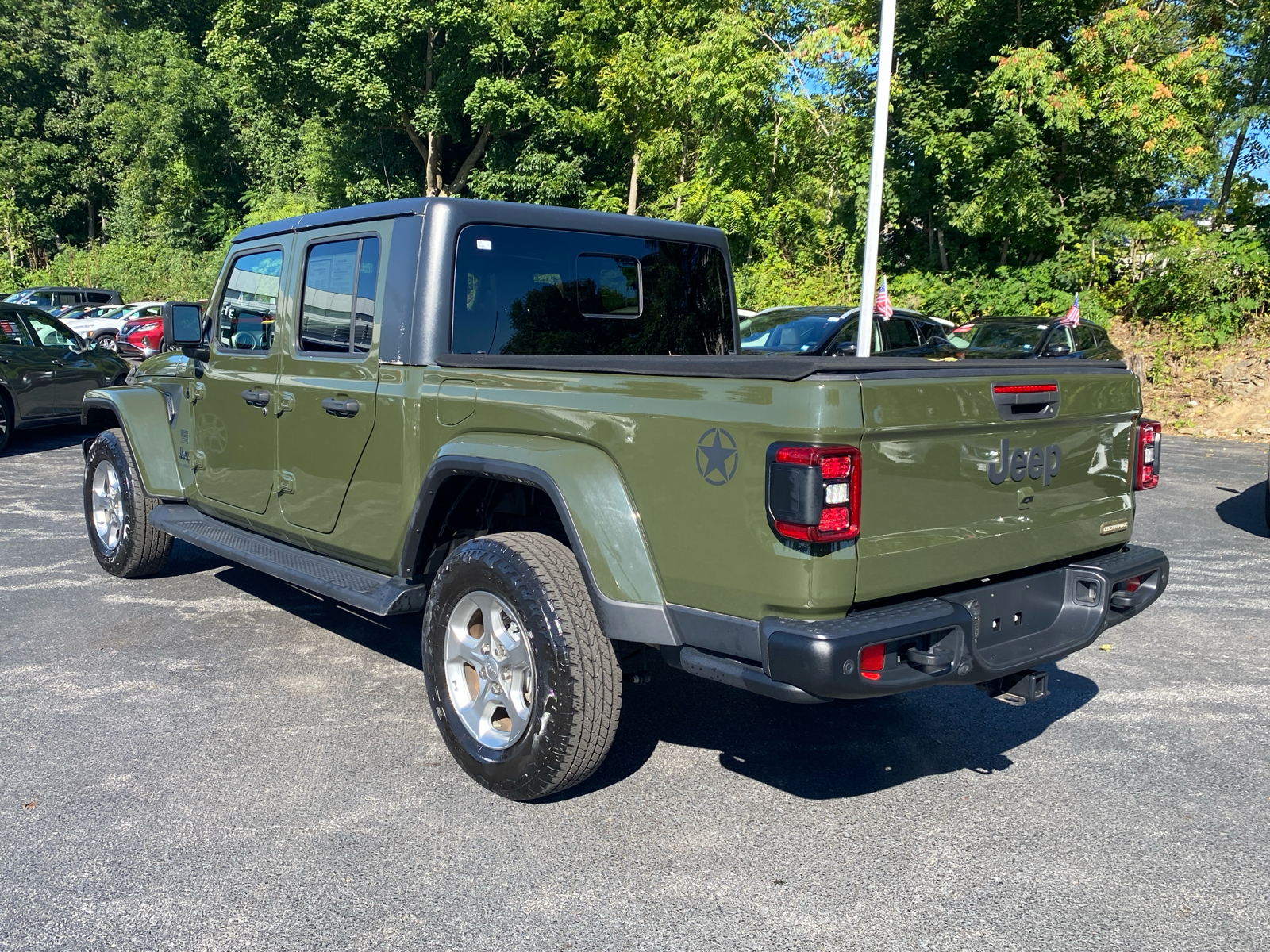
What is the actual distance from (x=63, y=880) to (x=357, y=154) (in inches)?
1291

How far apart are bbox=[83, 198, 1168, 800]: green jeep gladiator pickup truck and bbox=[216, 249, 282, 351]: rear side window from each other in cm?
3

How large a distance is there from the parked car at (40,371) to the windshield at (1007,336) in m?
11.6

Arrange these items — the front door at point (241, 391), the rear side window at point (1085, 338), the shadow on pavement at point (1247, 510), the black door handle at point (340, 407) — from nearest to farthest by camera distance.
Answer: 1. the black door handle at point (340, 407)
2. the front door at point (241, 391)
3. the shadow on pavement at point (1247, 510)
4. the rear side window at point (1085, 338)

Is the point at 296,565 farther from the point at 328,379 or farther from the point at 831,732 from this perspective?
the point at 831,732

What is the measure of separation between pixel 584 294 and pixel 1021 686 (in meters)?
2.36

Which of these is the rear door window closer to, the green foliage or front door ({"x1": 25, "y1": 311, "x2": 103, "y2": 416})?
front door ({"x1": 25, "y1": 311, "x2": 103, "y2": 416})

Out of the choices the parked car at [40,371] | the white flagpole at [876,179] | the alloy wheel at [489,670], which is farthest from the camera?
the parked car at [40,371]

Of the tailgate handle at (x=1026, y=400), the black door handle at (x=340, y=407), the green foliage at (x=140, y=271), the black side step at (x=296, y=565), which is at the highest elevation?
the green foliage at (x=140, y=271)

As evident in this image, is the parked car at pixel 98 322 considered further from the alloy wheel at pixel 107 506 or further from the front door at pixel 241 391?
the front door at pixel 241 391

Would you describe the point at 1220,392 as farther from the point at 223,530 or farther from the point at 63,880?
the point at 63,880

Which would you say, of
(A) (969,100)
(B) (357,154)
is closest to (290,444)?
(A) (969,100)

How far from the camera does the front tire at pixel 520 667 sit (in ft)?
10.5

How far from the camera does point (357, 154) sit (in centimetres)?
3281

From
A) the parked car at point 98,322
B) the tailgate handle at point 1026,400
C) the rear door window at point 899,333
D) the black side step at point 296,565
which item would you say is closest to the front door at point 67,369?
the black side step at point 296,565
